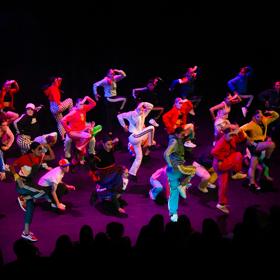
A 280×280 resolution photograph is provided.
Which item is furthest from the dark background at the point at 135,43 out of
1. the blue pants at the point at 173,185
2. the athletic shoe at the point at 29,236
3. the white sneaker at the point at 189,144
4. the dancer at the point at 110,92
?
the athletic shoe at the point at 29,236

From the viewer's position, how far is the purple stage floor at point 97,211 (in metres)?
7.24

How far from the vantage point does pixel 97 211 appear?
7945 millimetres

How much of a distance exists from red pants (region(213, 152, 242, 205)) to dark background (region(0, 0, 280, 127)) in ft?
20.3

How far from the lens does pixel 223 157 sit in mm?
7766

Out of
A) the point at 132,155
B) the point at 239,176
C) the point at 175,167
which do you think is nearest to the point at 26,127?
the point at 132,155

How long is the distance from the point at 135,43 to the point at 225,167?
25.0 feet

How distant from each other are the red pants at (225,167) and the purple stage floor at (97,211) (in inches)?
12.4

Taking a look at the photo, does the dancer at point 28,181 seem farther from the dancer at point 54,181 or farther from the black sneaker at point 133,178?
the black sneaker at point 133,178

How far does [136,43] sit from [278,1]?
14.2 feet

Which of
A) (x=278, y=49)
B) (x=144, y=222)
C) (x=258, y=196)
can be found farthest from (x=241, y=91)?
(x=144, y=222)

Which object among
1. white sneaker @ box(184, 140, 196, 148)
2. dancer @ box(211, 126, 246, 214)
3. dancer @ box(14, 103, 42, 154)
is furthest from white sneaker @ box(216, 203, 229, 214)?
dancer @ box(14, 103, 42, 154)

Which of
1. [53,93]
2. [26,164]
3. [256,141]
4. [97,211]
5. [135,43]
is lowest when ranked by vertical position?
[97,211]

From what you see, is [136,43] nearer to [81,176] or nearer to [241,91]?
[241,91]

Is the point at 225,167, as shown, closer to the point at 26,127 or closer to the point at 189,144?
the point at 189,144
